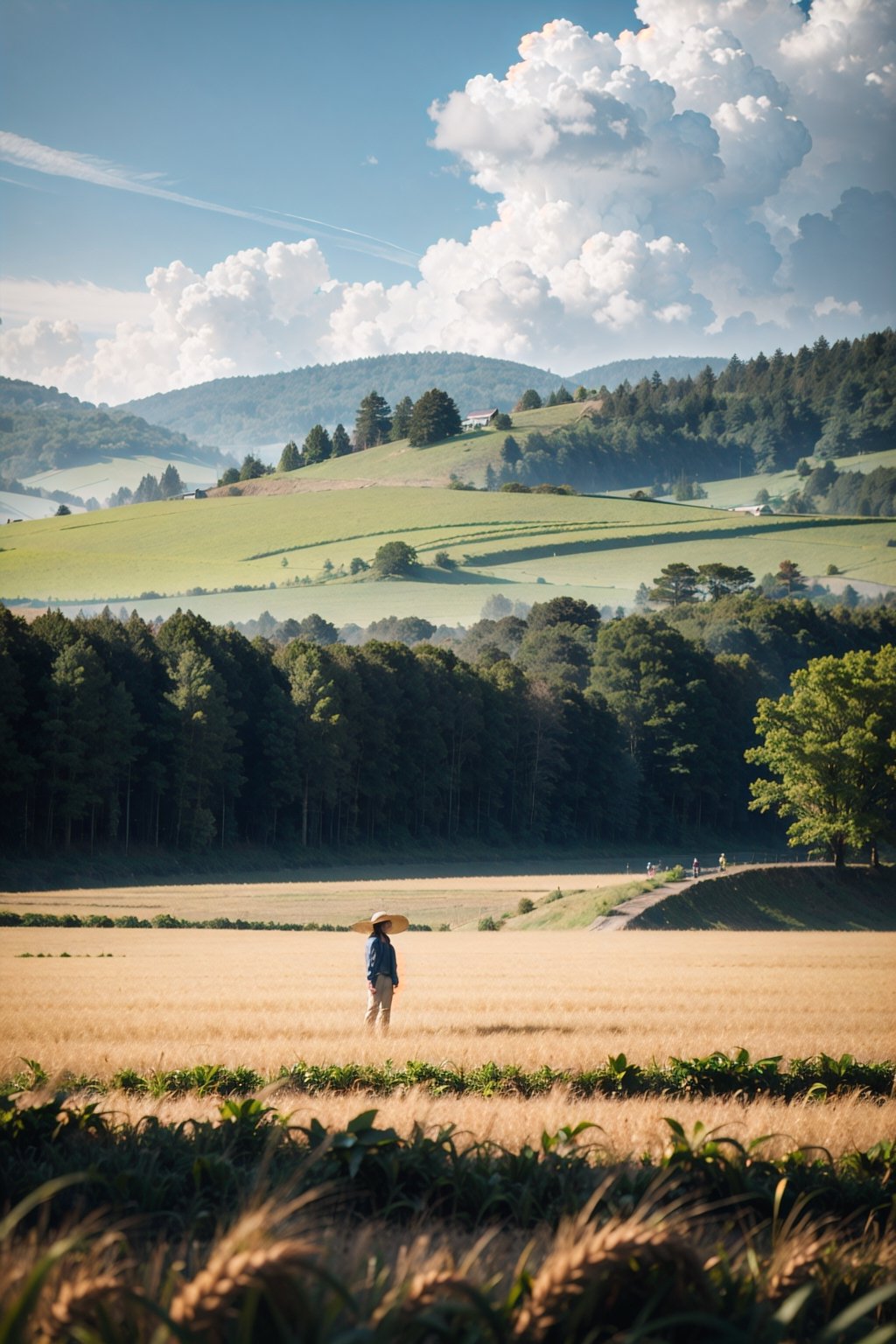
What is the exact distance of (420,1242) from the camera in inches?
196

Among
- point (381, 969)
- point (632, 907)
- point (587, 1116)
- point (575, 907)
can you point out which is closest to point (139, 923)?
point (575, 907)

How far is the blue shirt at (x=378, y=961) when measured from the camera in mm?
19938

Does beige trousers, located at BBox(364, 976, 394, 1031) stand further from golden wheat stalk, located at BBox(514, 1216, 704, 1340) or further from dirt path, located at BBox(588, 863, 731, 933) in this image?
dirt path, located at BBox(588, 863, 731, 933)

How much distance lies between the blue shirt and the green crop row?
4.27 m

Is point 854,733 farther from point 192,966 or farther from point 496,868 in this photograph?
point 192,966

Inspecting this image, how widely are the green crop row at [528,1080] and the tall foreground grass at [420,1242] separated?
13.2ft

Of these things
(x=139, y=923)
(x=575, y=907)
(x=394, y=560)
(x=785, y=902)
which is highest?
(x=394, y=560)

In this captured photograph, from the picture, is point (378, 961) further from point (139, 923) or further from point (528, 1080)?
point (139, 923)

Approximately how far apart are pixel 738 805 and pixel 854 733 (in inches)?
2256

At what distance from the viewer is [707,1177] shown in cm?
845

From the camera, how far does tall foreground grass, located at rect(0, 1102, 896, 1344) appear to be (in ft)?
15.3

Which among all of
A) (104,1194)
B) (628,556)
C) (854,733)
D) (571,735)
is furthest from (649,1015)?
(628,556)

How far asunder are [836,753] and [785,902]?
11571mm

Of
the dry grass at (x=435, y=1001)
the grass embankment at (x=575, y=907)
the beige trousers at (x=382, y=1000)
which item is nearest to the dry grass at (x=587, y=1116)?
the dry grass at (x=435, y=1001)
